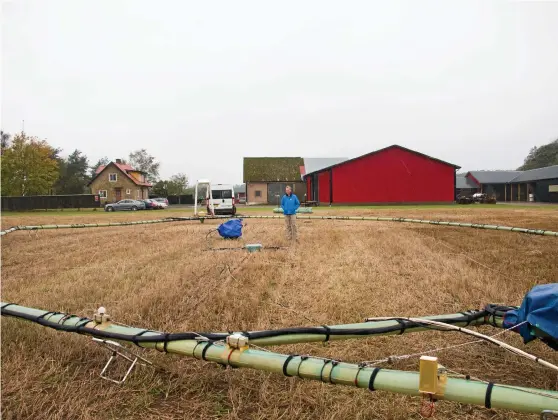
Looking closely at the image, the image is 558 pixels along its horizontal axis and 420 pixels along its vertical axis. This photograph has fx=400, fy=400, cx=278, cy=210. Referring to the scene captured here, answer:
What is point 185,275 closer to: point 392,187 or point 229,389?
point 229,389

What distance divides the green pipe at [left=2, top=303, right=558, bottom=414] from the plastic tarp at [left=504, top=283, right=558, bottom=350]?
67cm

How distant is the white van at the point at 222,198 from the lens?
27.1 m

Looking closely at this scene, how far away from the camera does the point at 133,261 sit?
26.9 feet

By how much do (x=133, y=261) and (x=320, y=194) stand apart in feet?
121

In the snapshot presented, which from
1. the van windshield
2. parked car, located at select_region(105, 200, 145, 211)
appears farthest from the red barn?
parked car, located at select_region(105, 200, 145, 211)

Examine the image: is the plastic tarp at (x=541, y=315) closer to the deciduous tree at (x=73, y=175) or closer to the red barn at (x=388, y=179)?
the red barn at (x=388, y=179)

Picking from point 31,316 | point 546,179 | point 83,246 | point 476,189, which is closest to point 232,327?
point 31,316

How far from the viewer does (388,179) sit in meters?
40.8

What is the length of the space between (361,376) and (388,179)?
132ft

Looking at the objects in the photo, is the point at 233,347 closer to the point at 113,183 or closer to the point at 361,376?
the point at 361,376

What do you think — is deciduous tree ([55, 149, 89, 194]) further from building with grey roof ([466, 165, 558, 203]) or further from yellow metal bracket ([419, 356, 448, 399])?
yellow metal bracket ([419, 356, 448, 399])

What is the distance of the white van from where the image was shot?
27.1 meters

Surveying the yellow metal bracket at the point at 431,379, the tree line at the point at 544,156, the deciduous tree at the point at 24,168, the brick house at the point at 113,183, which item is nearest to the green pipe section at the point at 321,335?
the yellow metal bracket at the point at 431,379

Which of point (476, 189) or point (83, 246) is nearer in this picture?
point (83, 246)
